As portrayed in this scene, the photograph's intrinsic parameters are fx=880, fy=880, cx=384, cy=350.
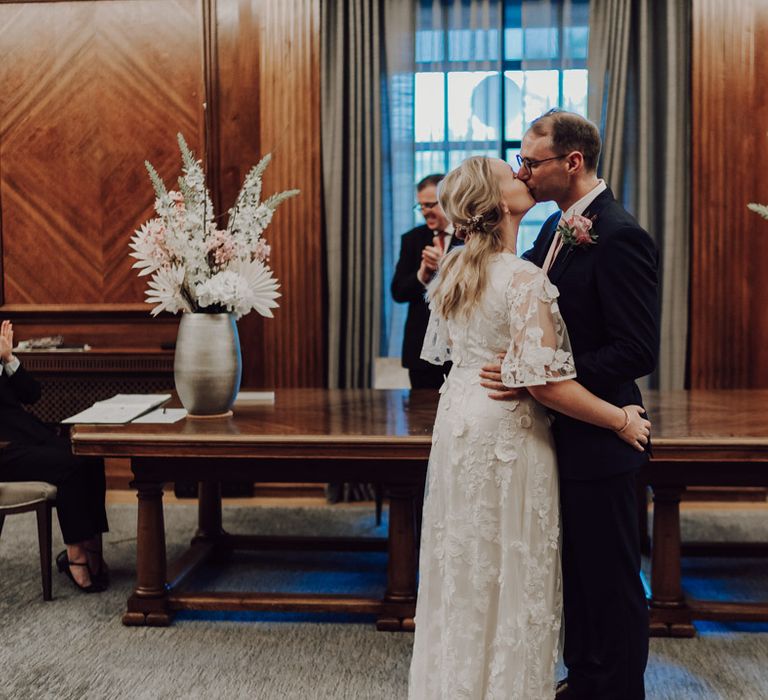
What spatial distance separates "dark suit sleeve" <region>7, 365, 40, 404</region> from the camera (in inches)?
154

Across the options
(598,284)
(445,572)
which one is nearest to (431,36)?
(598,284)

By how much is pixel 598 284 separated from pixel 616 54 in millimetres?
3280

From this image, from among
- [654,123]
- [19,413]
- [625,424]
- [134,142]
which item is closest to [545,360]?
[625,424]

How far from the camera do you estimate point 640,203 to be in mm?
4953

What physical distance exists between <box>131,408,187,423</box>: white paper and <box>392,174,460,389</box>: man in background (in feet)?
4.25

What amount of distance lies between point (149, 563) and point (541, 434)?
1.77m

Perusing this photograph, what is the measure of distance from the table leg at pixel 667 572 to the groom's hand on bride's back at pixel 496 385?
48.5 inches

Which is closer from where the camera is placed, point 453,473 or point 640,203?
point 453,473

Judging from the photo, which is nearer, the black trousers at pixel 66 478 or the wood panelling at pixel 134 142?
the black trousers at pixel 66 478

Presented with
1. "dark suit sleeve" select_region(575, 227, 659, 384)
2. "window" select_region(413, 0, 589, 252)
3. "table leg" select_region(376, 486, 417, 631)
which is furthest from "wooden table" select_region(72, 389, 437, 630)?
"window" select_region(413, 0, 589, 252)

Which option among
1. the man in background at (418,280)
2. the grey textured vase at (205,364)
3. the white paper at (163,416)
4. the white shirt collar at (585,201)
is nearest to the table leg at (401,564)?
the grey textured vase at (205,364)

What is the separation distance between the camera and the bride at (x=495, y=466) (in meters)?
2.08

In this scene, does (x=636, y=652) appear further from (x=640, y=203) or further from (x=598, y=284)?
(x=640, y=203)

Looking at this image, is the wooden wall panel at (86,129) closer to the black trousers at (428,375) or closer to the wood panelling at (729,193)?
the black trousers at (428,375)
